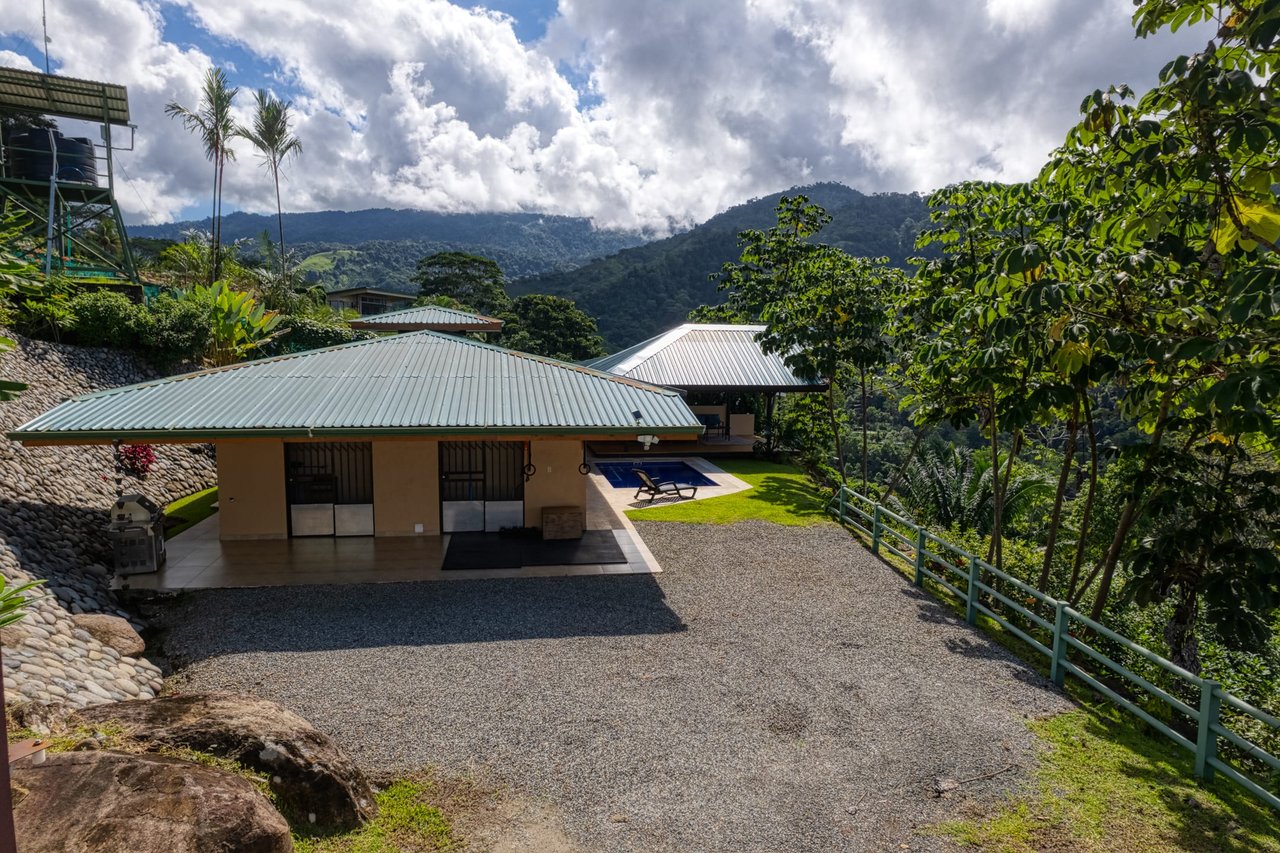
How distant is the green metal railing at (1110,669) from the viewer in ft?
20.0

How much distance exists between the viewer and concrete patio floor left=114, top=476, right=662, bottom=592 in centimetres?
1089

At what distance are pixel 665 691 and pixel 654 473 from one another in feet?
47.6

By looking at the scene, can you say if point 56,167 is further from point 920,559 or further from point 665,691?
point 920,559

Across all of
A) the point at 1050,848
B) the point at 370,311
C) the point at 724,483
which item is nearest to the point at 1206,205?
the point at 1050,848

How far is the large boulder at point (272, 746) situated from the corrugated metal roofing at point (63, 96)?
24628mm

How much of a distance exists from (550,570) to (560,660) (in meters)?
3.46

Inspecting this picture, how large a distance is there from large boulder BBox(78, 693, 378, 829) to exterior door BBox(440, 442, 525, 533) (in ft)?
26.5

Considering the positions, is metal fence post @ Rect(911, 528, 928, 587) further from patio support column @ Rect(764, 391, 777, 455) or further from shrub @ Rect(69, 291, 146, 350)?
shrub @ Rect(69, 291, 146, 350)

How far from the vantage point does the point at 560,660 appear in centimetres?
837

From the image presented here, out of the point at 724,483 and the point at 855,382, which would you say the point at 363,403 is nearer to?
the point at 724,483

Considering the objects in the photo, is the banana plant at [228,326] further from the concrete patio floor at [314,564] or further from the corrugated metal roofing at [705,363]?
the corrugated metal roofing at [705,363]

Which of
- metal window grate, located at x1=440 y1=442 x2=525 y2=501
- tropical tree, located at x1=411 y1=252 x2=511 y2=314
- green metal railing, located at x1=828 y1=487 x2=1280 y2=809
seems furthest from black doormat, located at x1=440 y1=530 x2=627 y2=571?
tropical tree, located at x1=411 y1=252 x2=511 y2=314

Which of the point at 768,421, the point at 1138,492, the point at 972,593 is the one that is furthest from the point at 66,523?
the point at 768,421

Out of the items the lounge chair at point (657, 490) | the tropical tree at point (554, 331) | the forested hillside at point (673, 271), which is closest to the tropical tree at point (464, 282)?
the tropical tree at point (554, 331)
